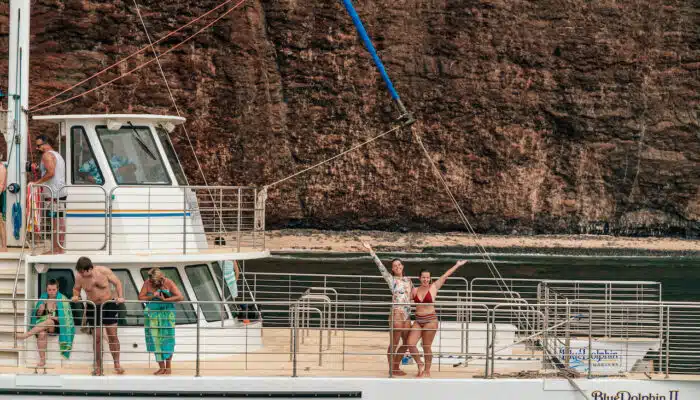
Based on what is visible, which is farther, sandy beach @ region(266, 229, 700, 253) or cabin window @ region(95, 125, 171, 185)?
sandy beach @ region(266, 229, 700, 253)

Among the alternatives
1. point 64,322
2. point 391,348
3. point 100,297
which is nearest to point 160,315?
point 100,297

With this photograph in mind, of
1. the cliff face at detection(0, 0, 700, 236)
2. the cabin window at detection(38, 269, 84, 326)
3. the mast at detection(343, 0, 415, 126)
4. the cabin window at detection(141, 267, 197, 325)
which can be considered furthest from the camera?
the cliff face at detection(0, 0, 700, 236)

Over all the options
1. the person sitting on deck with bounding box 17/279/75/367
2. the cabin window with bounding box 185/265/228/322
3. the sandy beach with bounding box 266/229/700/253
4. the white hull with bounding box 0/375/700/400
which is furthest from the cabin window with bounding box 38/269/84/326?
the sandy beach with bounding box 266/229/700/253

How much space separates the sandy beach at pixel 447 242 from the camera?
58.4m

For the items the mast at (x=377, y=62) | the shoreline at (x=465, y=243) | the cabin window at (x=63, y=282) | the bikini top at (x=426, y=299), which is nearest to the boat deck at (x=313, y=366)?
the cabin window at (x=63, y=282)

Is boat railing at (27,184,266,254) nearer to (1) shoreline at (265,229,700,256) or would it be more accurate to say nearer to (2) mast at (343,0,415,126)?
(2) mast at (343,0,415,126)

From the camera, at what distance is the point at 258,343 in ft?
54.4

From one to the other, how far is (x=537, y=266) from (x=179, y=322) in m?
35.5

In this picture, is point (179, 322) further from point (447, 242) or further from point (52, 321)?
point (447, 242)

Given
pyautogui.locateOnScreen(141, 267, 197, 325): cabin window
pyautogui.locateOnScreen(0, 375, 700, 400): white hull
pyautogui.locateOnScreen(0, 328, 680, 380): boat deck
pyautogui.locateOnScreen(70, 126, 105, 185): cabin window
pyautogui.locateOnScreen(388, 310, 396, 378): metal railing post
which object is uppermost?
pyautogui.locateOnScreen(70, 126, 105, 185): cabin window

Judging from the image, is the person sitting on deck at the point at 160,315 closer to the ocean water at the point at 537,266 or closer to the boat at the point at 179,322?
the boat at the point at 179,322

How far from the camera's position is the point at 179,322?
1543cm

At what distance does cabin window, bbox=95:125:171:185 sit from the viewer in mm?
15797

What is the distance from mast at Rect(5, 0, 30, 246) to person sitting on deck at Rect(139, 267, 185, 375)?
8.25 feet
